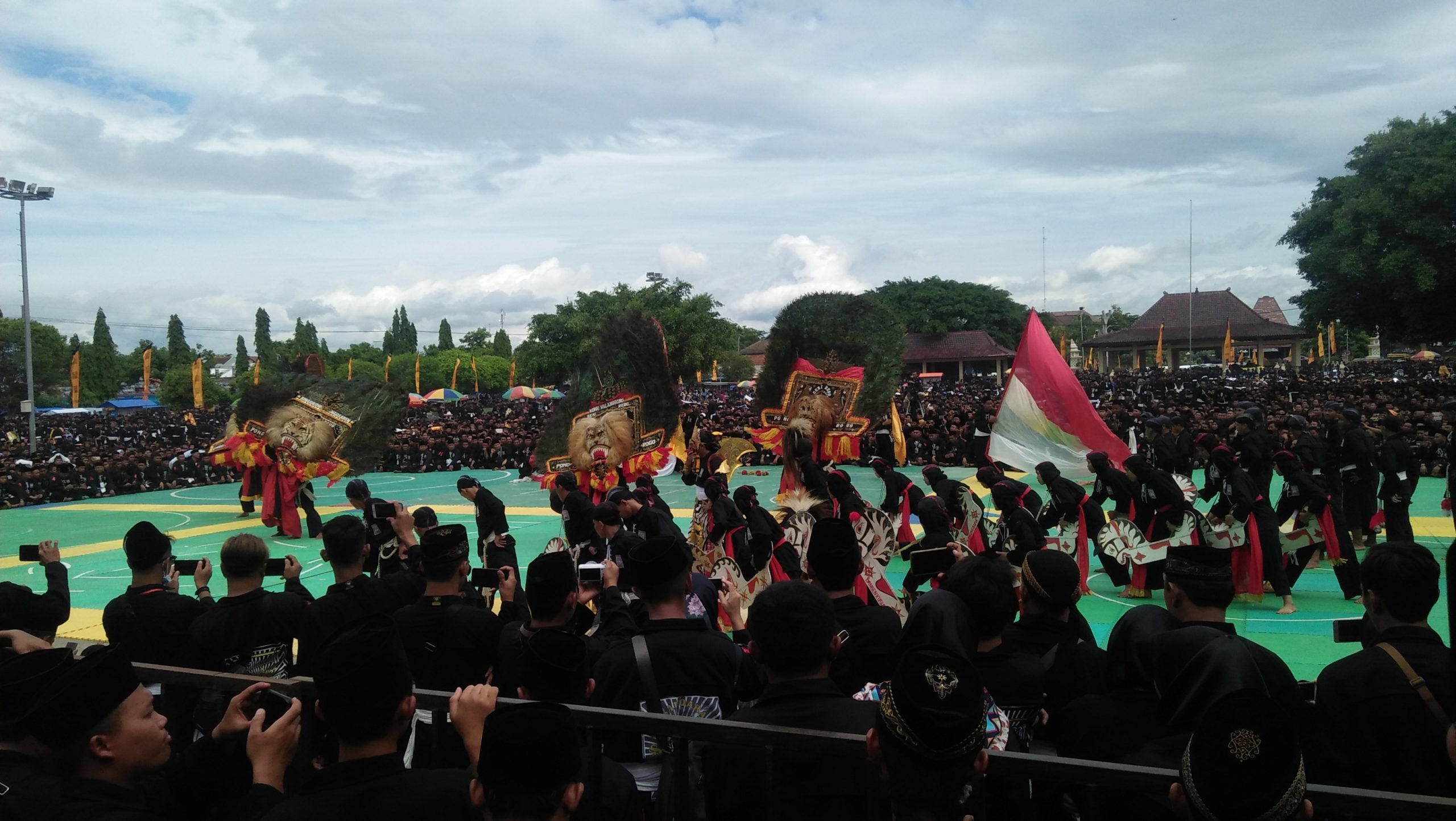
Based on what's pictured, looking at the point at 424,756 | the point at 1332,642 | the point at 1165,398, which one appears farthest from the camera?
the point at 1165,398

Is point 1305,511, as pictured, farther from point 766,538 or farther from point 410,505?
point 410,505

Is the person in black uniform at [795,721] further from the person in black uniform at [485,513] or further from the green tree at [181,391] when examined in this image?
the green tree at [181,391]

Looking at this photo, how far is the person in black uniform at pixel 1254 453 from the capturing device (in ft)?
30.9

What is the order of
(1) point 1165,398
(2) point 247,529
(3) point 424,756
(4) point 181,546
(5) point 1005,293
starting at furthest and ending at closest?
(5) point 1005,293, (1) point 1165,398, (2) point 247,529, (4) point 181,546, (3) point 424,756

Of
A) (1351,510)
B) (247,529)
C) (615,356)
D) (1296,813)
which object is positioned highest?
(615,356)

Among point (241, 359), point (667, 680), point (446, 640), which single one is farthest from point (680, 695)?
point (241, 359)

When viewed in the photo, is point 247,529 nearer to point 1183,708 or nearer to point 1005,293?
point 1183,708

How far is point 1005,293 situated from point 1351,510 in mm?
53645

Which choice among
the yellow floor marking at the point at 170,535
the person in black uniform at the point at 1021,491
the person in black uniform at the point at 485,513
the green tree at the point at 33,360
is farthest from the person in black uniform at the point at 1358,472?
the green tree at the point at 33,360

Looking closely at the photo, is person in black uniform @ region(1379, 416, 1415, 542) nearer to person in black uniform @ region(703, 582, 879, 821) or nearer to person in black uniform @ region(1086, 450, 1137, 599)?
person in black uniform @ region(1086, 450, 1137, 599)

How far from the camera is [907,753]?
2252 millimetres

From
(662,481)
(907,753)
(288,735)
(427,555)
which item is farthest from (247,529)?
(907,753)

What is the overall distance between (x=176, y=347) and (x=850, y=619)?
305 feet

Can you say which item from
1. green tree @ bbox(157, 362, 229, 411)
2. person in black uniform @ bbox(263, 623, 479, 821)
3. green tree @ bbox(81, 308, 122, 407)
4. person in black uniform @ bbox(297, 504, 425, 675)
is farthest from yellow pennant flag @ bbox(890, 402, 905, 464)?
green tree @ bbox(81, 308, 122, 407)
